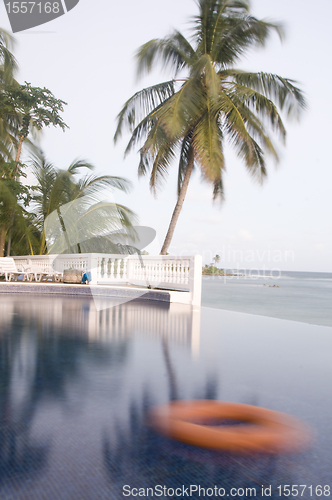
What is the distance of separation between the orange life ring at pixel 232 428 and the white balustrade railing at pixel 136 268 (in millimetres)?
6893

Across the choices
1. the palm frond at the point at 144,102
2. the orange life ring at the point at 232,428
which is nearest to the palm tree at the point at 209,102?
the palm frond at the point at 144,102

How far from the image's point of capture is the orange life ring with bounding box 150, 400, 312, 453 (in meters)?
1.93

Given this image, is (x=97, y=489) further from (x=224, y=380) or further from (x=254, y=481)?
(x=224, y=380)

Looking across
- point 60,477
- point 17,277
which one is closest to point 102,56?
point 17,277

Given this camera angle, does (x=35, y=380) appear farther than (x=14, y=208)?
No

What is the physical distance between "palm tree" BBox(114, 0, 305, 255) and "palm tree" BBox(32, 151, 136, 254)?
2.56 metres

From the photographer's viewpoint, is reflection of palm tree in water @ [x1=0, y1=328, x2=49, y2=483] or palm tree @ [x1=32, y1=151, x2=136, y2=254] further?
palm tree @ [x1=32, y1=151, x2=136, y2=254]

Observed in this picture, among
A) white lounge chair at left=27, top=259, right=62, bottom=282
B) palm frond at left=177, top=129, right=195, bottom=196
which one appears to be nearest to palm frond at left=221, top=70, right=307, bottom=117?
palm frond at left=177, top=129, right=195, bottom=196

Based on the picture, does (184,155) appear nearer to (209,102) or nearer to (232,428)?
(209,102)

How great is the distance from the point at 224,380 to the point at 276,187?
3385 cm

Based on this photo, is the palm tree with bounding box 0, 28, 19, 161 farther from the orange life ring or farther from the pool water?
the orange life ring

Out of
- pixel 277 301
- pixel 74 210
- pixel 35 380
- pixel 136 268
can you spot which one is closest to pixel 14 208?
pixel 74 210

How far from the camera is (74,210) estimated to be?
47.8ft

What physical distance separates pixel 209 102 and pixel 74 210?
20.7ft
